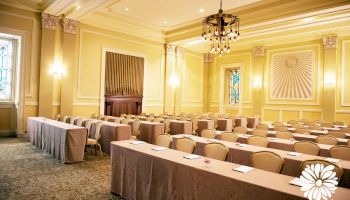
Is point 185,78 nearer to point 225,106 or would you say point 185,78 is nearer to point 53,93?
point 225,106

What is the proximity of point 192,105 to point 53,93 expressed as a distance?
762 cm

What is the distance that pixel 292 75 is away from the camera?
11961mm

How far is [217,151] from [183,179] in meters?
1.09

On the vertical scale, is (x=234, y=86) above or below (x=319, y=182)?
above

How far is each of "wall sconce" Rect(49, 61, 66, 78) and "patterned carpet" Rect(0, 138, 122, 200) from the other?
3554 mm

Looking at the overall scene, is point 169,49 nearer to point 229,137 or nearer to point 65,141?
point 229,137

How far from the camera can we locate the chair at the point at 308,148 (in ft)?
13.3

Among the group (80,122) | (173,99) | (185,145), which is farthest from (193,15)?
(185,145)

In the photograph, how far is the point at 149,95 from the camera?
11945 mm

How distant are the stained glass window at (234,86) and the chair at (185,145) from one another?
10.8m

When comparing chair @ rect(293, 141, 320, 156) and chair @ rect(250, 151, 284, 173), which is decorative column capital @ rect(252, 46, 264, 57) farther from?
chair @ rect(250, 151, 284, 173)

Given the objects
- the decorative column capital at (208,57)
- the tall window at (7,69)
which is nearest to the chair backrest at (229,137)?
the tall window at (7,69)

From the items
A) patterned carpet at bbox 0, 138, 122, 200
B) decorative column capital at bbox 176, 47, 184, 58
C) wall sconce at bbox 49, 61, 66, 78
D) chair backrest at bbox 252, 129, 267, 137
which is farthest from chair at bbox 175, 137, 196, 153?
decorative column capital at bbox 176, 47, 184, 58

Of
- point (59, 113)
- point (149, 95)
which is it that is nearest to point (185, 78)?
point (149, 95)
